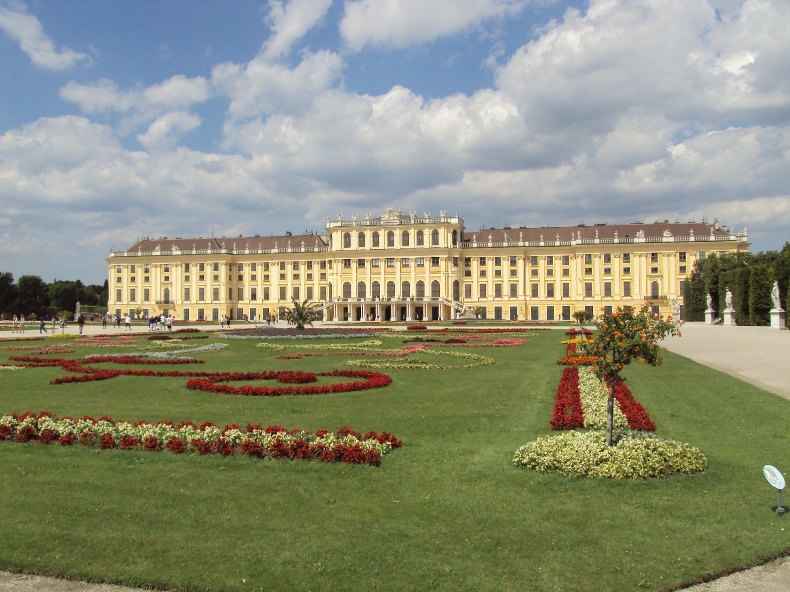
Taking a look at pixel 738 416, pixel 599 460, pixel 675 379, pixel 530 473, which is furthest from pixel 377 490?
pixel 675 379

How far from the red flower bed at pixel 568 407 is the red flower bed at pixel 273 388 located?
4190 mm

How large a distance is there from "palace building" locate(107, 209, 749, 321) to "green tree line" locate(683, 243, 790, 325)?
11.2 meters

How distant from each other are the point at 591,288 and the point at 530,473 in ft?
246

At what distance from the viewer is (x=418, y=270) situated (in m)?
82.9

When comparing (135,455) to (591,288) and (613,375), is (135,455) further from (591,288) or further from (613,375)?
(591,288)

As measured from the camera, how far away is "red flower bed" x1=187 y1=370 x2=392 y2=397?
1416cm

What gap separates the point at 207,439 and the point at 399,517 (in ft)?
11.6

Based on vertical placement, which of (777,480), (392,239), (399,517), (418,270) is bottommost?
(399,517)

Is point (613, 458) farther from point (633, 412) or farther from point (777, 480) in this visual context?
point (633, 412)

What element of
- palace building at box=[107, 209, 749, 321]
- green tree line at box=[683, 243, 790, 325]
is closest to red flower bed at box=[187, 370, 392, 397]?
green tree line at box=[683, 243, 790, 325]

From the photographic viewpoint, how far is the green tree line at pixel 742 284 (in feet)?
141

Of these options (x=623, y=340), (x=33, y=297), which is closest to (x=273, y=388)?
(x=623, y=340)

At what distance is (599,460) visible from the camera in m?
7.77

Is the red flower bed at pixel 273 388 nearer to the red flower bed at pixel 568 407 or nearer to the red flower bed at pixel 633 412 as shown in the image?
the red flower bed at pixel 568 407
